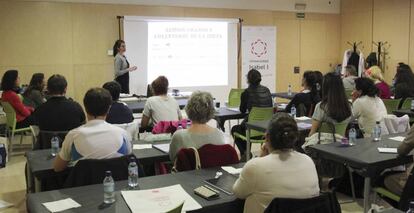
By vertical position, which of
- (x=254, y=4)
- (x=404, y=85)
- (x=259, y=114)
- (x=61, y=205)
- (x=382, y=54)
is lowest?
(x=61, y=205)

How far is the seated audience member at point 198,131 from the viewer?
303 cm

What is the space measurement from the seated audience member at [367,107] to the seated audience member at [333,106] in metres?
0.44

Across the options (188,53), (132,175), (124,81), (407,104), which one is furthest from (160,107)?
(188,53)

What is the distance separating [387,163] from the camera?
3240 millimetres

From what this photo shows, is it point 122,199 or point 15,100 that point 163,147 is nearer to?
point 122,199

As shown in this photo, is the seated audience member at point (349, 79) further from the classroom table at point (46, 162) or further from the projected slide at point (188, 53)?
the classroom table at point (46, 162)

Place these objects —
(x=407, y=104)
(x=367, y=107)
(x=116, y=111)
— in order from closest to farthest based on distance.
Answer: (x=116, y=111), (x=367, y=107), (x=407, y=104)

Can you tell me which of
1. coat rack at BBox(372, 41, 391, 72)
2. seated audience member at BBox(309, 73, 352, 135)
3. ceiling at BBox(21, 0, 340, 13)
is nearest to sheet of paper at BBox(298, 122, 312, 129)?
seated audience member at BBox(309, 73, 352, 135)

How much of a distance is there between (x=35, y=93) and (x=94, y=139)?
419 centimetres

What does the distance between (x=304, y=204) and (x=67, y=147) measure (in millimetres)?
1504

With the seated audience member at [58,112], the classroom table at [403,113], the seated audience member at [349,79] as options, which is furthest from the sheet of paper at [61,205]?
the seated audience member at [349,79]

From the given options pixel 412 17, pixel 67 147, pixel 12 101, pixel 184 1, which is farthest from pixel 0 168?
pixel 412 17

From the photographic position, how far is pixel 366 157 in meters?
3.32

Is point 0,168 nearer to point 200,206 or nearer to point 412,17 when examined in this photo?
point 200,206
